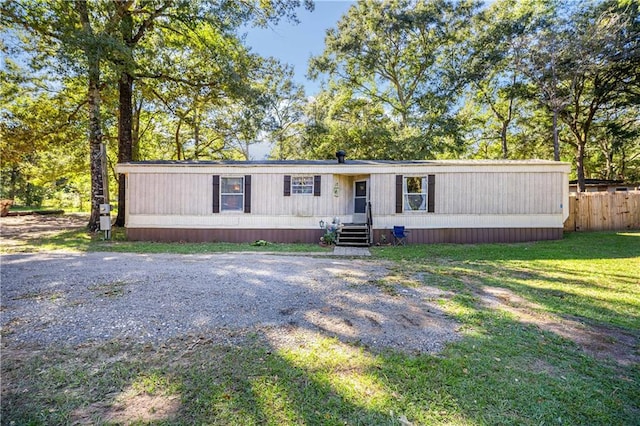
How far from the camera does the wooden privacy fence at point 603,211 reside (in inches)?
453

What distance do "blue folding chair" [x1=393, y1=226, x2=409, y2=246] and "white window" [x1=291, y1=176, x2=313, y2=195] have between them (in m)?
2.98

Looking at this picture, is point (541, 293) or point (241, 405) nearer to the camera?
point (241, 405)

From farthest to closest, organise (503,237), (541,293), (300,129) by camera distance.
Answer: (300,129) < (503,237) < (541,293)

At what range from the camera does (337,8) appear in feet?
59.9

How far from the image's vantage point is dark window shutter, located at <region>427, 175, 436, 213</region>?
390 inches

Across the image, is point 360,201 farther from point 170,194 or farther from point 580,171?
point 580,171

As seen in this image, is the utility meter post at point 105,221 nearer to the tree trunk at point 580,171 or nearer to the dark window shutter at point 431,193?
the dark window shutter at point 431,193

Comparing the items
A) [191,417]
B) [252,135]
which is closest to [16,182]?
[252,135]

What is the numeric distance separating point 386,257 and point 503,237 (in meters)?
4.96

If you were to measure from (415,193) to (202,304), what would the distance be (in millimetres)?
7984

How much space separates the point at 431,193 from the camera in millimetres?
9930

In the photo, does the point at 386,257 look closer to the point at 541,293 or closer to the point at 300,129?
the point at 541,293

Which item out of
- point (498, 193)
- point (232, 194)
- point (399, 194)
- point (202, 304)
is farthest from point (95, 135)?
point (498, 193)

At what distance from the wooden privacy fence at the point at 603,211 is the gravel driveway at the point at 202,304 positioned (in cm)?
1034
